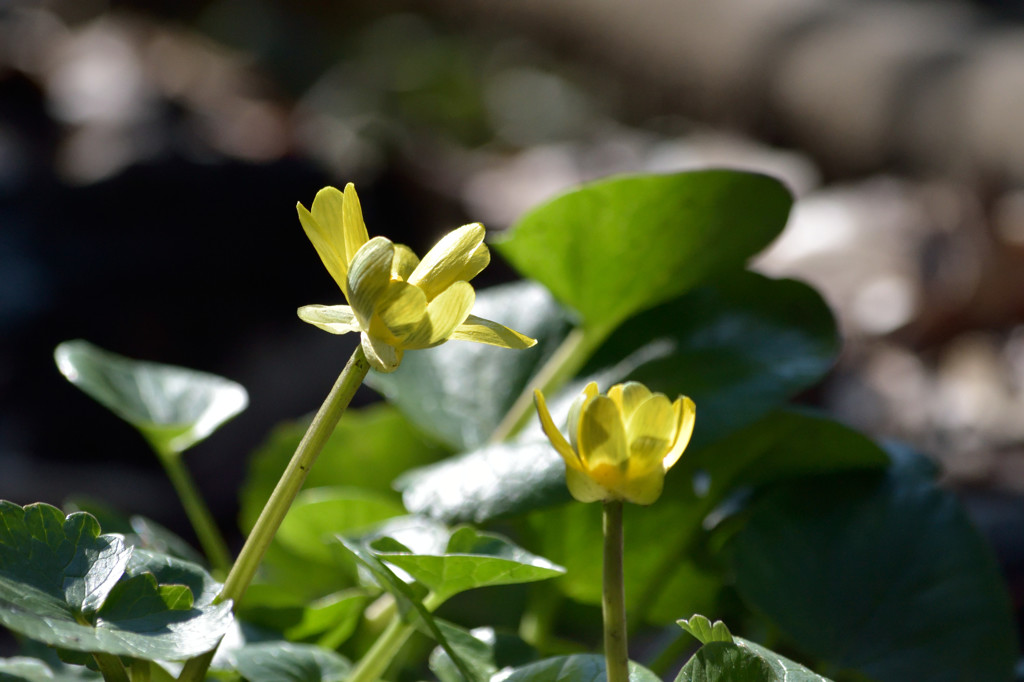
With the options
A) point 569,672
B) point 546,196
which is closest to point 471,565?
point 569,672

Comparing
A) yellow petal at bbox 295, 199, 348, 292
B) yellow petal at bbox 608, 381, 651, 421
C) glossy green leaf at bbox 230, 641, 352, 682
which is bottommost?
glossy green leaf at bbox 230, 641, 352, 682

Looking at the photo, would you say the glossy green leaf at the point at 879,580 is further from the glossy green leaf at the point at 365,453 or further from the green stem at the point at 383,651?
the glossy green leaf at the point at 365,453

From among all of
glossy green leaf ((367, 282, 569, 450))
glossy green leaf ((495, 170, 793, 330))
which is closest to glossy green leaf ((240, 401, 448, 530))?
glossy green leaf ((367, 282, 569, 450))

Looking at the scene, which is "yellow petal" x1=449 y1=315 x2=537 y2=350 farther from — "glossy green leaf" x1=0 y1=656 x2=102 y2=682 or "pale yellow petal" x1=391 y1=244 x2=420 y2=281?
"glossy green leaf" x1=0 y1=656 x2=102 y2=682

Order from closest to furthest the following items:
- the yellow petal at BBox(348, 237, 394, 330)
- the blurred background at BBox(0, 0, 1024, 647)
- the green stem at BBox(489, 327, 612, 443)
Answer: the yellow petal at BBox(348, 237, 394, 330)
the green stem at BBox(489, 327, 612, 443)
the blurred background at BBox(0, 0, 1024, 647)

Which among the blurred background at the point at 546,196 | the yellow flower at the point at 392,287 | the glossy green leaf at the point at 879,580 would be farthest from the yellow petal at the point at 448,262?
the blurred background at the point at 546,196

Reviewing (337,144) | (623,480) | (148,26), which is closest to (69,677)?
(623,480)
